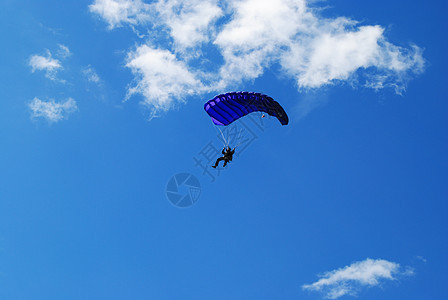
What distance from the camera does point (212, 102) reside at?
29.8 m

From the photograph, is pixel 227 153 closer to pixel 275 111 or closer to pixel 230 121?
pixel 230 121

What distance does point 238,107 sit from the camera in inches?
1203

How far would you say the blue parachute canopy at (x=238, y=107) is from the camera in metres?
28.5

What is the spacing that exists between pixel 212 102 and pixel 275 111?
463 cm

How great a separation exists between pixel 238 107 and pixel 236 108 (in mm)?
242

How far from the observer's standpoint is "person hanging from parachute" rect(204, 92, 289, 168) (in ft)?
93.7

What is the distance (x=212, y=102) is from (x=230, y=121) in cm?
346

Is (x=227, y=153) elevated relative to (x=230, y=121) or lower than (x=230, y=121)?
lower

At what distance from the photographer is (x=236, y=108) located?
3073 cm

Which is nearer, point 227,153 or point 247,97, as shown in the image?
point 247,97

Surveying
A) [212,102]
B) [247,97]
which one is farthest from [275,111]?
[212,102]

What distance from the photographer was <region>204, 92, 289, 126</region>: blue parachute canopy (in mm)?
28500

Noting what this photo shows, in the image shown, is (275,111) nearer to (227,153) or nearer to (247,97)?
(247,97)

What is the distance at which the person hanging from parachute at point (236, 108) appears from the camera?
1124 inches
